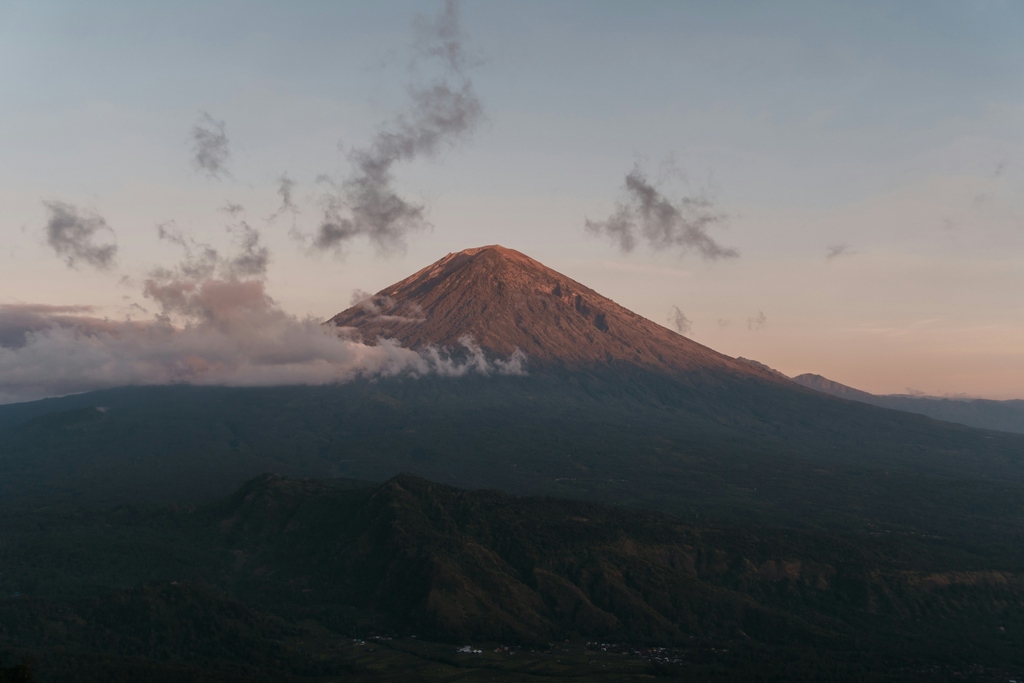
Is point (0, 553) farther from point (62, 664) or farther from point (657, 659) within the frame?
point (657, 659)

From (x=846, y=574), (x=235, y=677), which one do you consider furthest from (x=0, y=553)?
(x=846, y=574)

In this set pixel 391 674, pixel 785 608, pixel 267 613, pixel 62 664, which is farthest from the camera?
pixel 785 608

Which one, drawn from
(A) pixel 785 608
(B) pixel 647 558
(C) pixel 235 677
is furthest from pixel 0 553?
(A) pixel 785 608

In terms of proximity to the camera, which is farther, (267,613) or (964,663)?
(267,613)

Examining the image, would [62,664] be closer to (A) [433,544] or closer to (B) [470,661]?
(B) [470,661]

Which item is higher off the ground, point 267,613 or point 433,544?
point 433,544

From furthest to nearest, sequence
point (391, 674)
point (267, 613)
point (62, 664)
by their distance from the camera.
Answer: point (267, 613) → point (391, 674) → point (62, 664)
